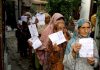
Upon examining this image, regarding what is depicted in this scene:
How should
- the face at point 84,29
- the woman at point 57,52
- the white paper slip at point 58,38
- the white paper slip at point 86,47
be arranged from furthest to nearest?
the woman at point 57,52 < the white paper slip at point 58,38 < the face at point 84,29 < the white paper slip at point 86,47

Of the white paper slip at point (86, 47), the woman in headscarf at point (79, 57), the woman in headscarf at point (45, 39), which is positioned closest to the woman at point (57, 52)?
the woman in headscarf at point (45, 39)

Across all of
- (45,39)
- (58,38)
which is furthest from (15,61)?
(58,38)

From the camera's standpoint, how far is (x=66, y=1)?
28.4ft

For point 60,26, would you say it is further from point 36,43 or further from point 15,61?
point 15,61

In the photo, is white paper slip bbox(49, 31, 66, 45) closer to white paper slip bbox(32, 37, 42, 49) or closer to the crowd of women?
the crowd of women

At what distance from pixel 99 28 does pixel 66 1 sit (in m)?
2.79

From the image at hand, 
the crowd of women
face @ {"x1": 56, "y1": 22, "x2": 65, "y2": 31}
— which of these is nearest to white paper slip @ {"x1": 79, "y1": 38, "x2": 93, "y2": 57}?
the crowd of women

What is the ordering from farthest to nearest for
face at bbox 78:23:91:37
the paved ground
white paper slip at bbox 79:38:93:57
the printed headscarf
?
the paved ground → the printed headscarf → face at bbox 78:23:91:37 → white paper slip at bbox 79:38:93:57

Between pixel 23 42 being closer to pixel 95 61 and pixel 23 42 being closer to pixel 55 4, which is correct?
pixel 55 4

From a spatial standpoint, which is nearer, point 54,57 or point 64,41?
point 64,41

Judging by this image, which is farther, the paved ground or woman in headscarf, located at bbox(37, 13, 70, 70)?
the paved ground

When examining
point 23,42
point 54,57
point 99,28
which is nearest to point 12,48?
point 23,42

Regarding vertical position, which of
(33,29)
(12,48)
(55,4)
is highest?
(55,4)

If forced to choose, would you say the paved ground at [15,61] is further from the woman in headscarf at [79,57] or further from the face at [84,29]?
the face at [84,29]
